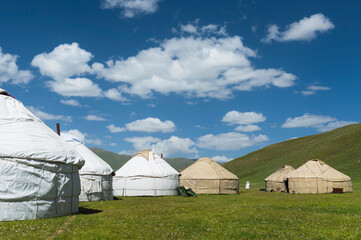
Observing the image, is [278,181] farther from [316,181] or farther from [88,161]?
[88,161]

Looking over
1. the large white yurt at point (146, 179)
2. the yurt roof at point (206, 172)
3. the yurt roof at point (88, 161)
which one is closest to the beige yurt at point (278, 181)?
the yurt roof at point (206, 172)

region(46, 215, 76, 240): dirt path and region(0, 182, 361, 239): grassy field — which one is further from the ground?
region(46, 215, 76, 240): dirt path

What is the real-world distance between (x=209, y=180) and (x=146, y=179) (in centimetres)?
653

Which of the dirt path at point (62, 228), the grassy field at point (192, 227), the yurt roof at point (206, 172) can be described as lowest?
the grassy field at point (192, 227)

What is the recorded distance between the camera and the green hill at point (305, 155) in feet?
257

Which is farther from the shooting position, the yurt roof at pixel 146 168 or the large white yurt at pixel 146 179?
the yurt roof at pixel 146 168

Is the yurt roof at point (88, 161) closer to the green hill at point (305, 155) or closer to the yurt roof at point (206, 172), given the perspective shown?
the yurt roof at point (206, 172)

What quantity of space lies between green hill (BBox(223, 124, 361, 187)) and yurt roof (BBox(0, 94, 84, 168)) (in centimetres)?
5743

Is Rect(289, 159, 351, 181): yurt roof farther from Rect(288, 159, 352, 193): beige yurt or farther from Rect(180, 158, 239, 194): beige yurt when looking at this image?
Rect(180, 158, 239, 194): beige yurt

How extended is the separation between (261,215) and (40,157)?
9041 millimetres

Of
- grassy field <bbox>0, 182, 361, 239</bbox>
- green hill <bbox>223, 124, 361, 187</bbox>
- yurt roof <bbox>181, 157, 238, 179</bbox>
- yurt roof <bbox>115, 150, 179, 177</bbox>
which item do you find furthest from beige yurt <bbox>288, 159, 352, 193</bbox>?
green hill <bbox>223, 124, 361, 187</bbox>

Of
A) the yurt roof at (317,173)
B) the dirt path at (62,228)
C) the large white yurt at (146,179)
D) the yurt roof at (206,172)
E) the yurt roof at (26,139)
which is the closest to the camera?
the dirt path at (62,228)

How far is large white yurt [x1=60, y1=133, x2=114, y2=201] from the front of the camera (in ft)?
73.8

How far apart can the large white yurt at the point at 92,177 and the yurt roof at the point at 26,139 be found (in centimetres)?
752
